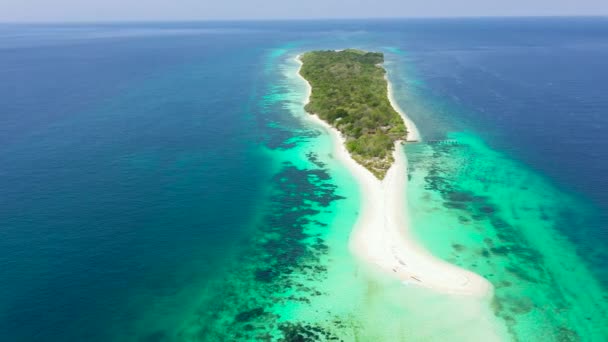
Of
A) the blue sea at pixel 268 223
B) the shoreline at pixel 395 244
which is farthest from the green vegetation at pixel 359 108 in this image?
the blue sea at pixel 268 223

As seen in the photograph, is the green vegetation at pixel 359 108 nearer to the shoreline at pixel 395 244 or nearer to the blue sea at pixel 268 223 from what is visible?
the shoreline at pixel 395 244

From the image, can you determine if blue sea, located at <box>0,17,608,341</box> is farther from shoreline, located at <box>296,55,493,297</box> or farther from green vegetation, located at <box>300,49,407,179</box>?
green vegetation, located at <box>300,49,407,179</box>

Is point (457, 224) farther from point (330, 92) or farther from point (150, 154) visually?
point (330, 92)

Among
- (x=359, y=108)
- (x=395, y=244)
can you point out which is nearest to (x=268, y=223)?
(x=395, y=244)

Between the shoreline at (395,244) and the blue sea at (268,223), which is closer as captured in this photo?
the blue sea at (268,223)

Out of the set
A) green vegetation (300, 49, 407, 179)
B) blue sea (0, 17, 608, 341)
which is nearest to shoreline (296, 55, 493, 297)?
blue sea (0, 17, 608, 341)

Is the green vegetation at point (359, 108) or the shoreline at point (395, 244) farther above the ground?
the green vegetation at point (359, 108)

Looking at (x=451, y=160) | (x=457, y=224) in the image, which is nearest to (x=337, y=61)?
(x=451, y=160)

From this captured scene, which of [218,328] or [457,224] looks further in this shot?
[457,224]
